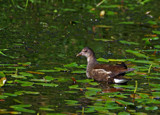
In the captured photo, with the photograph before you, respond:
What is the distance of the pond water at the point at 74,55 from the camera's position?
780 cm

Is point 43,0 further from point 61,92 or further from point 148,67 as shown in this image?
point 61,92

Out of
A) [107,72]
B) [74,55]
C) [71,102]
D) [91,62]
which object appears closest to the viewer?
[71,102]

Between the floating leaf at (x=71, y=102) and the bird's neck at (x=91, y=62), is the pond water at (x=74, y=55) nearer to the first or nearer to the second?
the floating leaf at (x=71, y=102)

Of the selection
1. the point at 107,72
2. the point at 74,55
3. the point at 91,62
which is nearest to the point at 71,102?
the point at 107,72

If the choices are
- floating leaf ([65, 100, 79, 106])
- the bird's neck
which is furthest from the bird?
floating leaf ([65, 100, 79, 106])

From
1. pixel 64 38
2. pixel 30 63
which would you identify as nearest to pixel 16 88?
pixel 30 63

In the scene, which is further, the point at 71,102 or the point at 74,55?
the point at 74,55

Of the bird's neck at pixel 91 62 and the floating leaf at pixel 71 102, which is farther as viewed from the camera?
the bird's neck at pixel 91 62

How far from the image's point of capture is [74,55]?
11.3 metres

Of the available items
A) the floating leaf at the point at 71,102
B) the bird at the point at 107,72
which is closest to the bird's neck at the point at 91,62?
the bird at the point at 107,72

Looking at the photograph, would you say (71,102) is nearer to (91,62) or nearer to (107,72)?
(107,72)

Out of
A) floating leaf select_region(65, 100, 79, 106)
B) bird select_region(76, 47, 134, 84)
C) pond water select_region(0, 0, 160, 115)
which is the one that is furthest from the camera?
bird select_region(76, 47, 134, 84)

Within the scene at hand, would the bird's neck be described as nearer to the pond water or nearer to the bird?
the bird

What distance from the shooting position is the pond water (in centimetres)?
780
